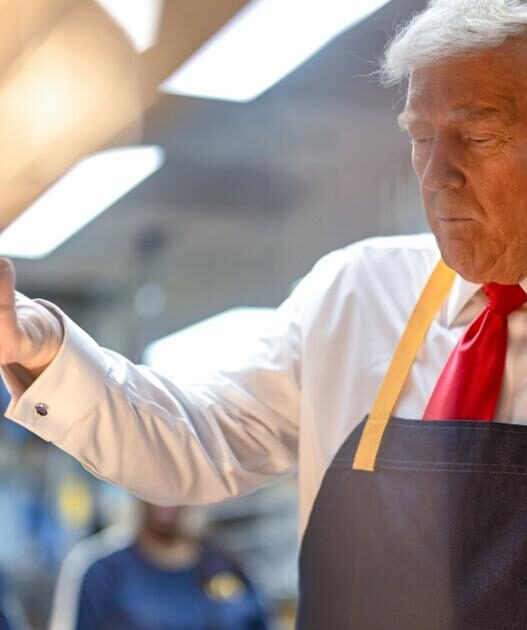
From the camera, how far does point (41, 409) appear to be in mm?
900

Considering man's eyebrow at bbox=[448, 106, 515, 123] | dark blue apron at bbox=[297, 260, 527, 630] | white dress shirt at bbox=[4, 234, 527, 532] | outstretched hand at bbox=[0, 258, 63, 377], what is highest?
man's eyebrow at bbox=[448, 106, 515, 123]

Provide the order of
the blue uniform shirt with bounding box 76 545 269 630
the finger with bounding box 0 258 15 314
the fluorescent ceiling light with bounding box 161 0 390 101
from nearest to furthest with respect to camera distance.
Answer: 1. the finger with bounding box 0 258 15 314
2. the fluorescent ceiling light with bounding box 161 0 390 101
3. the blue uniform shirt with bounding box 76 545 269 630

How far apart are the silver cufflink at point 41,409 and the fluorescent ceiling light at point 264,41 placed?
34 centimetres

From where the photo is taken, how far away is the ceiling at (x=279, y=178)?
1.22m

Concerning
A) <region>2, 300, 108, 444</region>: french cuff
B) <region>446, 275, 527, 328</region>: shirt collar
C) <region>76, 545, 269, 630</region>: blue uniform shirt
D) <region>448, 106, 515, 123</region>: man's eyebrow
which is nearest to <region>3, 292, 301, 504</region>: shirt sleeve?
<region>2, 300, 108, 444</region>: french cuff

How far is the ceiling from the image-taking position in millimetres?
1216

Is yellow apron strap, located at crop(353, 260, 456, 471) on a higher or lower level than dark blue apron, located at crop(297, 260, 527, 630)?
higher

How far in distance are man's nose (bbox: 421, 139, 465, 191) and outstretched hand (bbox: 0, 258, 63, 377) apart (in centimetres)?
30

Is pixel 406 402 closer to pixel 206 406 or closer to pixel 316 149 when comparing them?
pixel 206 406

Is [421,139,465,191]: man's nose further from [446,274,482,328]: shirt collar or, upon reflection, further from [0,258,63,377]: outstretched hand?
[0,258,63,377]: outstretched hand

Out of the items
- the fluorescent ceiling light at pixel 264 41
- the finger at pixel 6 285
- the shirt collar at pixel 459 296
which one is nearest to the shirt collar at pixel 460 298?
the shirt collar at pixel 459 296

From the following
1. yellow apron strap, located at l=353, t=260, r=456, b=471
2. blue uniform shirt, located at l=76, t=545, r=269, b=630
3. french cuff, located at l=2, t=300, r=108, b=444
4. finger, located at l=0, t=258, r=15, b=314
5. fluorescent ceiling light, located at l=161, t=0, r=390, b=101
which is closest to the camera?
finger, located at l=0, t=258, r=15, b=314

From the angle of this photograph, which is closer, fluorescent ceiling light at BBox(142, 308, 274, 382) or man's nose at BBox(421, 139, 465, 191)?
man's nose at BBox(421, 139, 465, 191)

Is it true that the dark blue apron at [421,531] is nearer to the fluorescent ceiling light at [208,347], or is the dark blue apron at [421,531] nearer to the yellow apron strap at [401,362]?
the yellow apron strap at [401,362]
